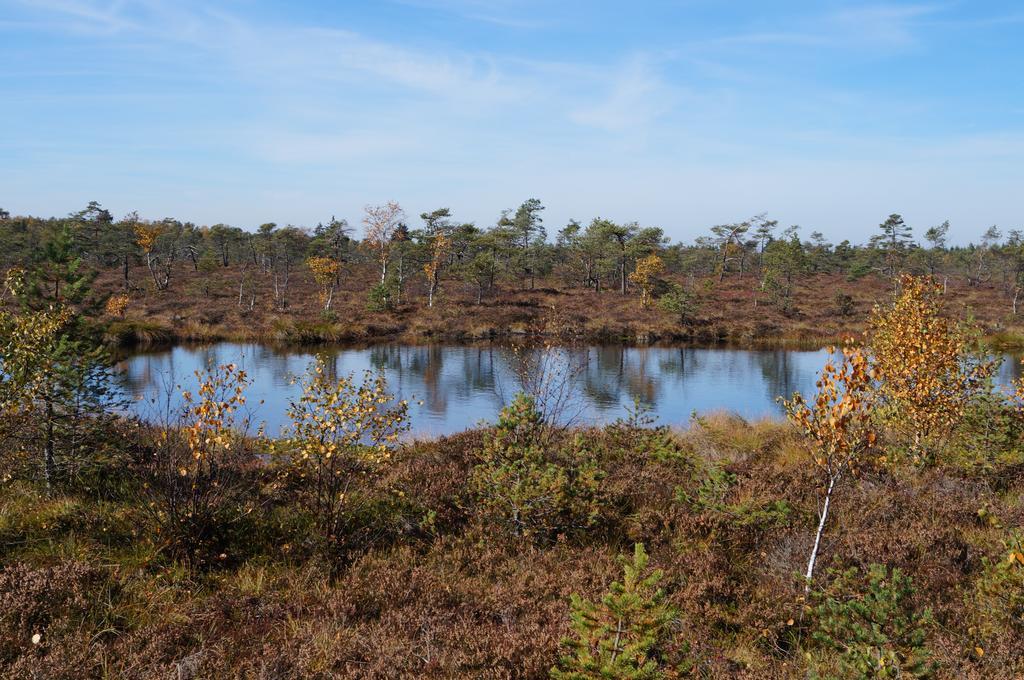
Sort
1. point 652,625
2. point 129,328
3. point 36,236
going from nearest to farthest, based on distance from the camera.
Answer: point 652,625, point 129,328, point 36,236

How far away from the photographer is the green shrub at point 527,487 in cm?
861

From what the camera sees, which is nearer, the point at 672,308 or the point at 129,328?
the point at 129,328

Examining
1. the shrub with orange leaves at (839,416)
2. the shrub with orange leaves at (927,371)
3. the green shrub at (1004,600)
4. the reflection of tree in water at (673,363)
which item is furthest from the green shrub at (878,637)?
the reflection of tree in water at (673,363)

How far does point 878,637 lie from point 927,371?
28.9 ft

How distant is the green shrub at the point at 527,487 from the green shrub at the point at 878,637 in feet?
11.2

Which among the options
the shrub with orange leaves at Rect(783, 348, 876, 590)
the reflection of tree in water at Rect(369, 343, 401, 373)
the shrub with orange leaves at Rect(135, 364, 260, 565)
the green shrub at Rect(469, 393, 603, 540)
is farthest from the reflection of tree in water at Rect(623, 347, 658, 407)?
the shrub with orange leaves at Rect(135, 364, 260, 565)

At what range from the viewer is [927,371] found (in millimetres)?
11703

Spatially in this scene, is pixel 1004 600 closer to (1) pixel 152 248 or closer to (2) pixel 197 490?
(2) pixel 197 490

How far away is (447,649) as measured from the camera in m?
5.60

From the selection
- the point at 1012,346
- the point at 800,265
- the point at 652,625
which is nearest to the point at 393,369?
the point at 652,625

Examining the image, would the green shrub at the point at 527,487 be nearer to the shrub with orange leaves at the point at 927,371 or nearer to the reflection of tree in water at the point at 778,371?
the shrub with orange leaves at the point at 927,371

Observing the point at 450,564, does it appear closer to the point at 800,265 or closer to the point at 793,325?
the point at 793,325

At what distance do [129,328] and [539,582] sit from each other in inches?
1801

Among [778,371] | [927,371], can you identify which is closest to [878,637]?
[927,371]
